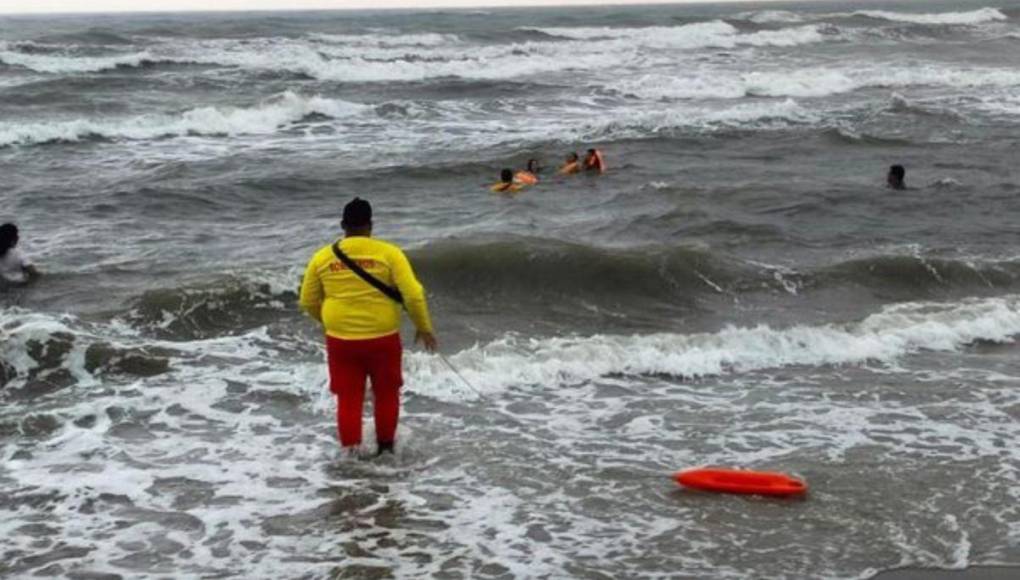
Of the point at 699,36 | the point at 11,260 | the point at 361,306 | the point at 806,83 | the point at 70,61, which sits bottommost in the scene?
the point at 11,260

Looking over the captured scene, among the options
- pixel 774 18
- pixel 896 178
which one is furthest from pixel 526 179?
pixel 774 18

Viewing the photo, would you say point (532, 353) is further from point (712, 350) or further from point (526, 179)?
point (526, 179)

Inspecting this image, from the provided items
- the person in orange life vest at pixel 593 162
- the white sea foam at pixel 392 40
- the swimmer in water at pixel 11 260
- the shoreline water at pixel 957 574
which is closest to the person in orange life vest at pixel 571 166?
the person in orange life vest at pixel 593 162

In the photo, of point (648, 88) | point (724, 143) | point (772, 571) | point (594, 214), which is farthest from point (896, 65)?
point (772, 571)

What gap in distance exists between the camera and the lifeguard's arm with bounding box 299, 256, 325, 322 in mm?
7539

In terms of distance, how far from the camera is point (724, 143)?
2498 cm

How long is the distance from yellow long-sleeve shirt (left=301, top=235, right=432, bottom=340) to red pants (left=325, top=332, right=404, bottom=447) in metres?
0.07

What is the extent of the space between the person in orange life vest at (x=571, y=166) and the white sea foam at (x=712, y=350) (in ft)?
31.9

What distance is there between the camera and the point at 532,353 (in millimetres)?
10414

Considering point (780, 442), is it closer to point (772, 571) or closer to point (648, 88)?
point (772, 571)

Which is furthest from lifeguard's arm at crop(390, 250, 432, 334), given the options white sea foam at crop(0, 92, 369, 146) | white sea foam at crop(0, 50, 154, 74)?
white sea foam at crop(0, 50, 154, 74)

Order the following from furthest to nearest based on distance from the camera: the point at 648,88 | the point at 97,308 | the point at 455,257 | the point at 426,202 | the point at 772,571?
the point at 648,88
the point at 426,202
the point at 455,257
the point at 97,308
the point at 772,571

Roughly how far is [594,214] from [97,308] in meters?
7.78

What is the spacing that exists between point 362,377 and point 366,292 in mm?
591
